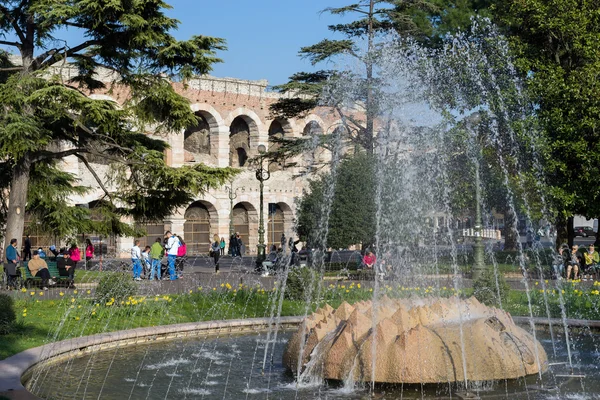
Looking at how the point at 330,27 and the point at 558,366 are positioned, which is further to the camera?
the point at 330,27

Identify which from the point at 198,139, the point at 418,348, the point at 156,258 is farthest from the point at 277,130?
the point at 418,348

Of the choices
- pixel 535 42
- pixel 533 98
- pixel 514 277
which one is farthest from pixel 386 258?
pixel 535 42

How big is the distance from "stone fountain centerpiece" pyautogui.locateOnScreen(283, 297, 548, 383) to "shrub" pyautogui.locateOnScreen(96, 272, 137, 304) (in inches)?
190

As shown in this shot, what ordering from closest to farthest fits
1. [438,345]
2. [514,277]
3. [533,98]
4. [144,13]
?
[438,345] < [144,13] < [514,277] < [533,98]

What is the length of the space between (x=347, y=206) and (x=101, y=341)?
52.5ft

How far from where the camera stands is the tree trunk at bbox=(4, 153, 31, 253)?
17938 millimetres

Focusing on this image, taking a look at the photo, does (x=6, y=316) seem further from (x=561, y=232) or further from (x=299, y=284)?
(x=561, y=232)

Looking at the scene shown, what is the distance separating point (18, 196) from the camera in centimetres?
1800

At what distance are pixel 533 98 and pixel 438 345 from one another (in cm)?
1561

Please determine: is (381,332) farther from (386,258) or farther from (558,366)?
(386,258)

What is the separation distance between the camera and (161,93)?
18047mm

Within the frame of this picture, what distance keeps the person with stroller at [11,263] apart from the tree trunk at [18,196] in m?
0.92

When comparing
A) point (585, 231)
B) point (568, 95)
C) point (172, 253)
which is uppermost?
point (568, 95)

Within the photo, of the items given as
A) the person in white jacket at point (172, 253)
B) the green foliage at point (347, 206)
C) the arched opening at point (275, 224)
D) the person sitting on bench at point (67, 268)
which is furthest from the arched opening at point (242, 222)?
the person sitting on bench at point (67, 268)
